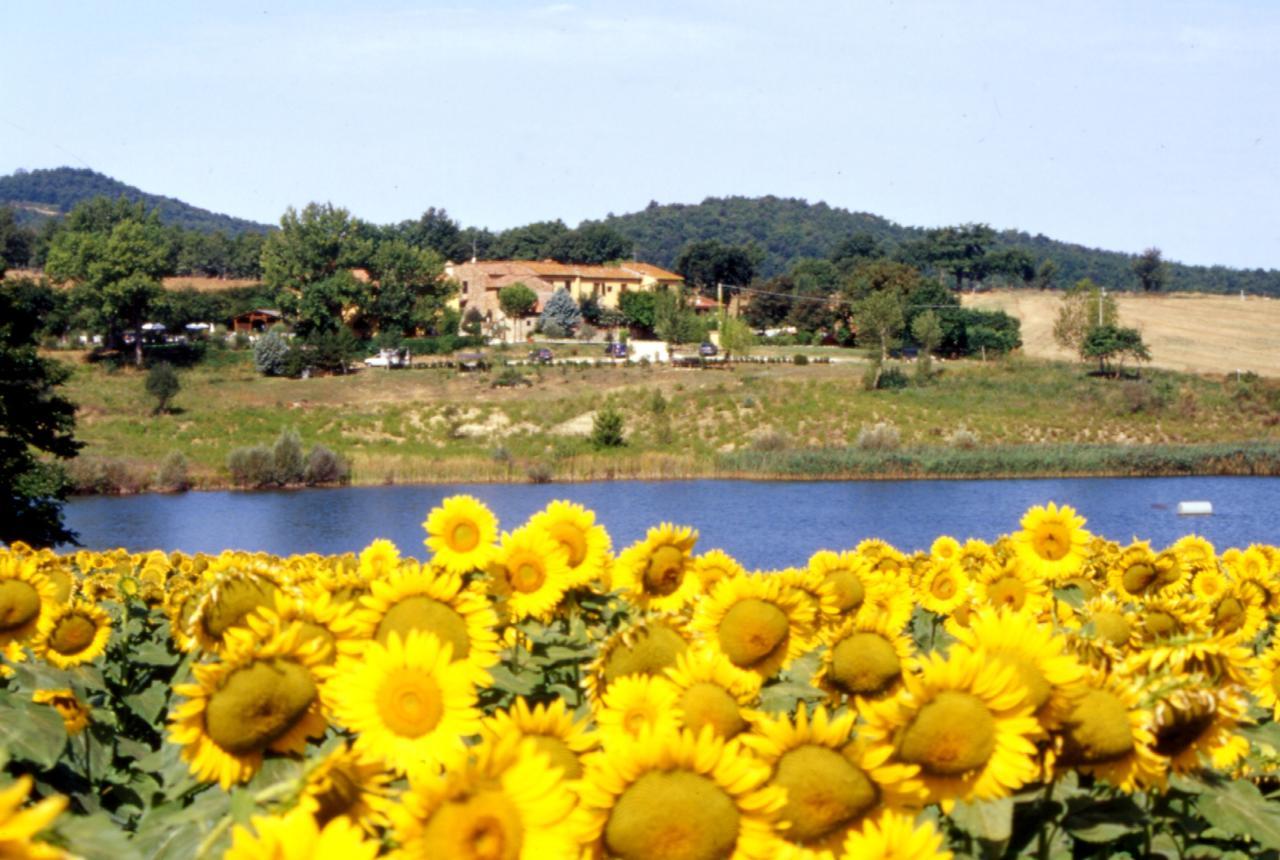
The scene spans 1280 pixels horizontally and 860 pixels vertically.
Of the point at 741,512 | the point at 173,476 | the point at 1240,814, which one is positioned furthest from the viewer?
the point at 173,476

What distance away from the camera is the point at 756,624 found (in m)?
3.67

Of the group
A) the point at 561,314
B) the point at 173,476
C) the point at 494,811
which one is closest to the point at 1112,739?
the point at 494,811

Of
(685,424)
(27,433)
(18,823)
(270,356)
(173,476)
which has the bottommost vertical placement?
(173,476)

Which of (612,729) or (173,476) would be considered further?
(173,476)

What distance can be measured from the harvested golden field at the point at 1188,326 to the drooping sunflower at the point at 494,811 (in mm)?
80121

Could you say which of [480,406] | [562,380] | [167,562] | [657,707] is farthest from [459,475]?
[657,707]

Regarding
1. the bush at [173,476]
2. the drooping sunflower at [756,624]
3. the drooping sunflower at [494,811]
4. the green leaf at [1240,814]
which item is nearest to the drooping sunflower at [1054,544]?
the drooping sunflower at [756,624]

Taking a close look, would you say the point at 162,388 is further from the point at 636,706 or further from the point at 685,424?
the point at 636,706

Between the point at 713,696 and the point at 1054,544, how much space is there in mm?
4084

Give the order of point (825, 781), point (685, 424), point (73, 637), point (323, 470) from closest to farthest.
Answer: point (825, 781), point (73, 637), point (323, 470), point (685, 424)

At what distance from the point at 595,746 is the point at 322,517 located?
3659 cm

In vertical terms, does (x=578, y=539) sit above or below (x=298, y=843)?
below

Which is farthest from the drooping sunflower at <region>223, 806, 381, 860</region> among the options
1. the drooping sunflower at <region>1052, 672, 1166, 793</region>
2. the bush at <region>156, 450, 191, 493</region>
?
the bush at <region>156, 450, 191, 493</region>

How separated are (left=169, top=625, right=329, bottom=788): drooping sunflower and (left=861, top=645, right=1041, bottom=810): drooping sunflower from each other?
3.20 ft
